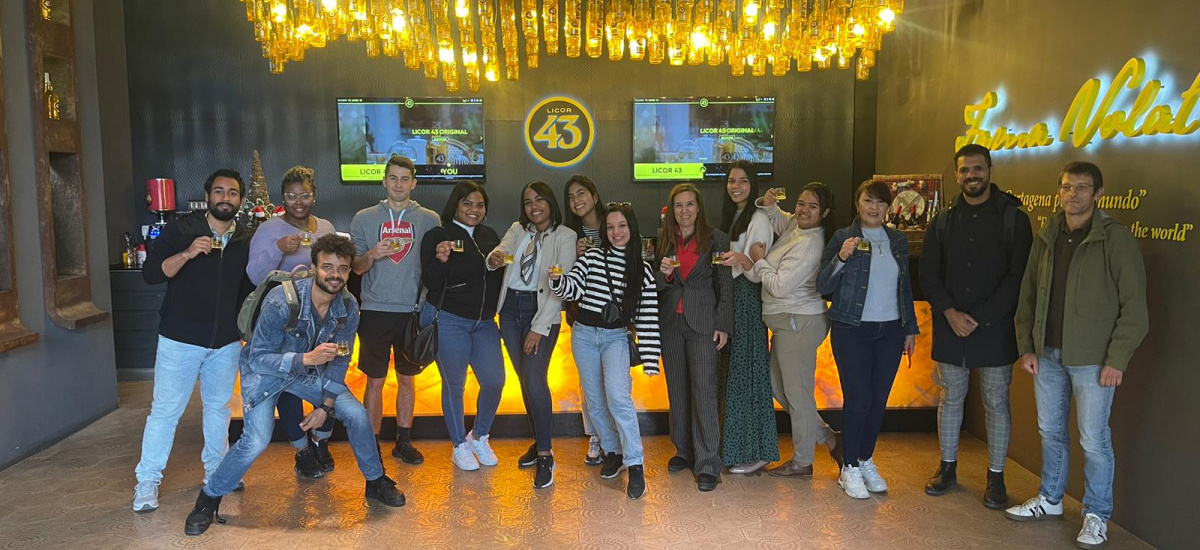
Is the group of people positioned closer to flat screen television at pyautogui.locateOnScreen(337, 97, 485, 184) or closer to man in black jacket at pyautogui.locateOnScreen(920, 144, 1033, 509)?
man in black jacket at pyautogui.locateOnScreen(920, 144, 1033, 509)

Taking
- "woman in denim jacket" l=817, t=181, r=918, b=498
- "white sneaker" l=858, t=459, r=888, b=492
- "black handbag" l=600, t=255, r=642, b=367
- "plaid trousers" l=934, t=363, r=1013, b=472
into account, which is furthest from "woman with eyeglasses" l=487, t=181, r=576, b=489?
"plaid trousers" l=934, t=363, r=1013, b=472

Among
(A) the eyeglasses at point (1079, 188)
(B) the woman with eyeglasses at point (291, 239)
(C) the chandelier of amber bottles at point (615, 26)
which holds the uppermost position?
(C) the chandelier of amber bottles at point (615, 26)

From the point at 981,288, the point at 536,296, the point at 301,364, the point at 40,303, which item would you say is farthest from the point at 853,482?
the point at 40,303

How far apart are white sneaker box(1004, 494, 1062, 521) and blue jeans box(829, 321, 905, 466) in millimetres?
724

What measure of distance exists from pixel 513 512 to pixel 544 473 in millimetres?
370

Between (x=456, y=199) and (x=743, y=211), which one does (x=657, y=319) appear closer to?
(x=743, y=211)

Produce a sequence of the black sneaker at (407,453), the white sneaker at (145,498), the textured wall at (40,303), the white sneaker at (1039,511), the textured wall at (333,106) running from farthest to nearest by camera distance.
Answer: the textured wall at (333,106)
the textured wall at (40,303)
the black sneaker at (407,453)
the white sneaker at (145,498)
the white sneaker at (1039,511)

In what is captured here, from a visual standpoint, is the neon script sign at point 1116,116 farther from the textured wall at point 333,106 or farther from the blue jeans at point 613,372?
the textured wall at point 333,106

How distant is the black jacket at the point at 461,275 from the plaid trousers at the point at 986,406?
7.82 feet

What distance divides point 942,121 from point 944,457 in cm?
258

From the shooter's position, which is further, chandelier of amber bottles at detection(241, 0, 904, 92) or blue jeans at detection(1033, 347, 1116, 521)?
chandelier of amber bottles at detection(241, 0, 904, 92)

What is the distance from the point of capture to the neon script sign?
327 centimetres

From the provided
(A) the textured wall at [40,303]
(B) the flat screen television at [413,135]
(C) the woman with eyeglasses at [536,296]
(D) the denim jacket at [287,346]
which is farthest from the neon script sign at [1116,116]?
(A) the textured wall at [40,303]

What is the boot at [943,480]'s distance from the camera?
404 cm
